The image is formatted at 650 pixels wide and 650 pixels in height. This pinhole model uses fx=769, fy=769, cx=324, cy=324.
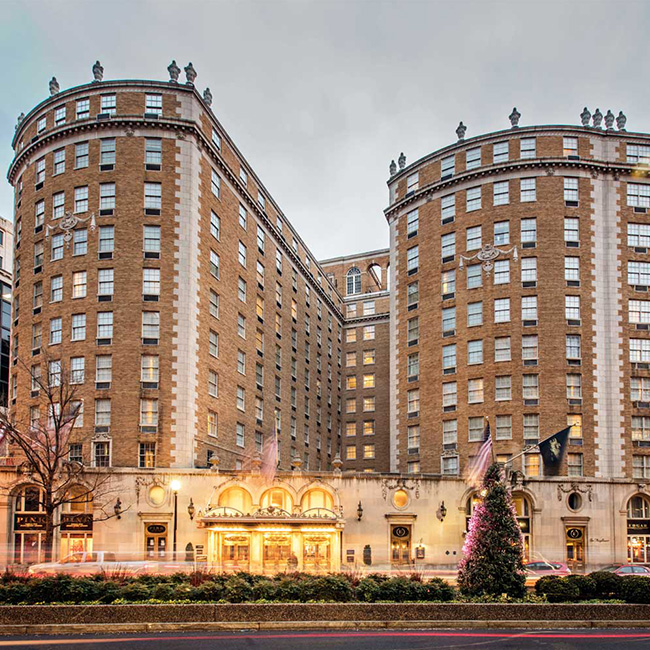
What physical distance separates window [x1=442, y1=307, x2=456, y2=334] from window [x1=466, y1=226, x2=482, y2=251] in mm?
5317

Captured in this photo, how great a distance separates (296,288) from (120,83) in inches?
1162

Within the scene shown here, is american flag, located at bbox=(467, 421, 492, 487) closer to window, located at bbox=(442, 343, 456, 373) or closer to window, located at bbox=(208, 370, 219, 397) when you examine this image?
window, located at bbox=(208, 370, 219, 397)

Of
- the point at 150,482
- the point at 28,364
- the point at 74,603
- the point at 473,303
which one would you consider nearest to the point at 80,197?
the point at 28,364

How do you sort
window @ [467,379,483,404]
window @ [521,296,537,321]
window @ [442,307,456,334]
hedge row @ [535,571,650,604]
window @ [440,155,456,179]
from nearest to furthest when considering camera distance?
hedge row @ [535,571,650,604] → window @ [521,296,537,321] → window @ [467,379,483,404] → window @ [442,307,456,334] → window @ [440,155,456,179]

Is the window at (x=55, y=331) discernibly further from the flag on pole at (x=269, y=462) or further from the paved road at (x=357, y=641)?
the paved road at (x=357, y=641)

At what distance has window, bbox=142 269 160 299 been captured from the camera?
53312mm

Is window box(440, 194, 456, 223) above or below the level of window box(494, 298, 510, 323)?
above

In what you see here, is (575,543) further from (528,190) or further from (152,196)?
(152,196)

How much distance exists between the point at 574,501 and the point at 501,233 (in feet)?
71.6

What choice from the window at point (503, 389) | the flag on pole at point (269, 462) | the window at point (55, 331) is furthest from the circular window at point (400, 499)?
the window at point (55, 331)

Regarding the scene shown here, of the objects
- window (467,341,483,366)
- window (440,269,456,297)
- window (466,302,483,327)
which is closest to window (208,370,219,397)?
window (467,341,483,366)

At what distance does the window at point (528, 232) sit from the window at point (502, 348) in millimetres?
7850

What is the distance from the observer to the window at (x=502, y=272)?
62.1m

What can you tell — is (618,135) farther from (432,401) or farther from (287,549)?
(287,549)
